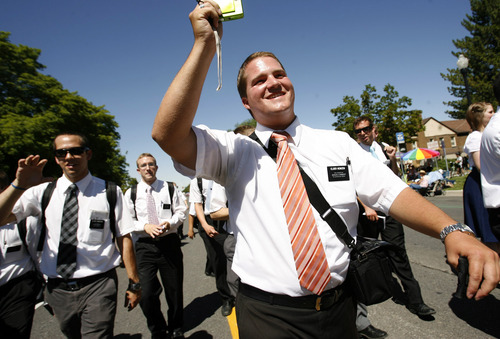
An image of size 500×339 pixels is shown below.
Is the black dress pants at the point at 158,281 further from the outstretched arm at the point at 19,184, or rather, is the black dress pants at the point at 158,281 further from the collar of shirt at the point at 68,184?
the outstretched arm at the point at 19,184

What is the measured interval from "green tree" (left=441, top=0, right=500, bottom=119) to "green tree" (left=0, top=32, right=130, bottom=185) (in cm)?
3564

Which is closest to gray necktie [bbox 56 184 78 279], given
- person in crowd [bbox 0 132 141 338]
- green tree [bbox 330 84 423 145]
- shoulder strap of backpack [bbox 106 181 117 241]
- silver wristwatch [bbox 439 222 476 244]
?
person in crowd [bbox 0 132 141 338]

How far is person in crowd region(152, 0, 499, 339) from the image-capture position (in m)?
1.16

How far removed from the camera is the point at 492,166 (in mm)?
2236

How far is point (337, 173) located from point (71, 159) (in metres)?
2.52

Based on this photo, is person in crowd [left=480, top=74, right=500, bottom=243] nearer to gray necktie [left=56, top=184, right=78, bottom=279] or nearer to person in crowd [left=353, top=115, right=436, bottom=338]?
person in crowd [left=353, top=115, right=436, bottom=338]

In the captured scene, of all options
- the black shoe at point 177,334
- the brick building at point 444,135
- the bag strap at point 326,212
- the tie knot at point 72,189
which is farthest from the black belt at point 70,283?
the brick building at point 444,135

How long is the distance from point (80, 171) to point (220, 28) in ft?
7.65

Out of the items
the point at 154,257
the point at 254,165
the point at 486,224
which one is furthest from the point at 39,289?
the point at 486,224

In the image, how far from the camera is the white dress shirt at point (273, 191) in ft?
4.62

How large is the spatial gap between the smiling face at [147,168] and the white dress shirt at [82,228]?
1.56 m

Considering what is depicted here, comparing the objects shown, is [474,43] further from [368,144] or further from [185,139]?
[185,139]

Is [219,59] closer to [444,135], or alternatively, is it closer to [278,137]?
[278,137]

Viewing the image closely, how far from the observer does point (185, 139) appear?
120cm
